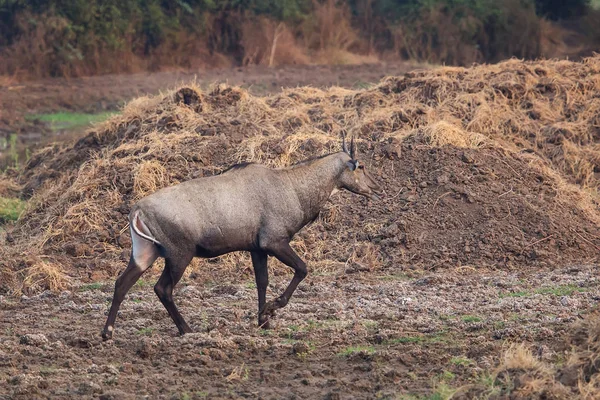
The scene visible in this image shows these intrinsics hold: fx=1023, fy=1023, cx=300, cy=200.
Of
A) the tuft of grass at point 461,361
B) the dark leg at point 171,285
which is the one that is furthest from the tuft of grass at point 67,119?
the tuft of grass at point 461,361

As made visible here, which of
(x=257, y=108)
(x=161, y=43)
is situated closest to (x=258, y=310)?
(x=257, y=108)

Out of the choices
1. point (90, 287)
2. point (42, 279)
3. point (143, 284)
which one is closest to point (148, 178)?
point (143, 284)

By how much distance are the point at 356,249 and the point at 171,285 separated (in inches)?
161

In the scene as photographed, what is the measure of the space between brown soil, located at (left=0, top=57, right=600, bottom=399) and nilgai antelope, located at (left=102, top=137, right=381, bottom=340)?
1.77 feet

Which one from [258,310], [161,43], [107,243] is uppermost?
[258,310]

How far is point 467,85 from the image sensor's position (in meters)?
17.5

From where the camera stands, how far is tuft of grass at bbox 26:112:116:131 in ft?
83.1

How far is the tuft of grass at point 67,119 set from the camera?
25.3 m

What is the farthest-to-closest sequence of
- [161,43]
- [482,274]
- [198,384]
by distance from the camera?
[161,43] → [482,274] → [198,384]

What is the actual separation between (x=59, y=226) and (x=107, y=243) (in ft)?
2.70

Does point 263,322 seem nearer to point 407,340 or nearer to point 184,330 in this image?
point 184,330

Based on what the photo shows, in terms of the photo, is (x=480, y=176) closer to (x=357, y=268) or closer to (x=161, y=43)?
(x=357, y=268)

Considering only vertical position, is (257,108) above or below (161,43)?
above

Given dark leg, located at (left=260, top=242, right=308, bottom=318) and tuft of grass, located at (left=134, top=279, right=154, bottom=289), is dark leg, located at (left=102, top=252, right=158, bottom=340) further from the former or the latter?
tuft of grass, located at (left=134, top=279, right=154, bottom=289)
